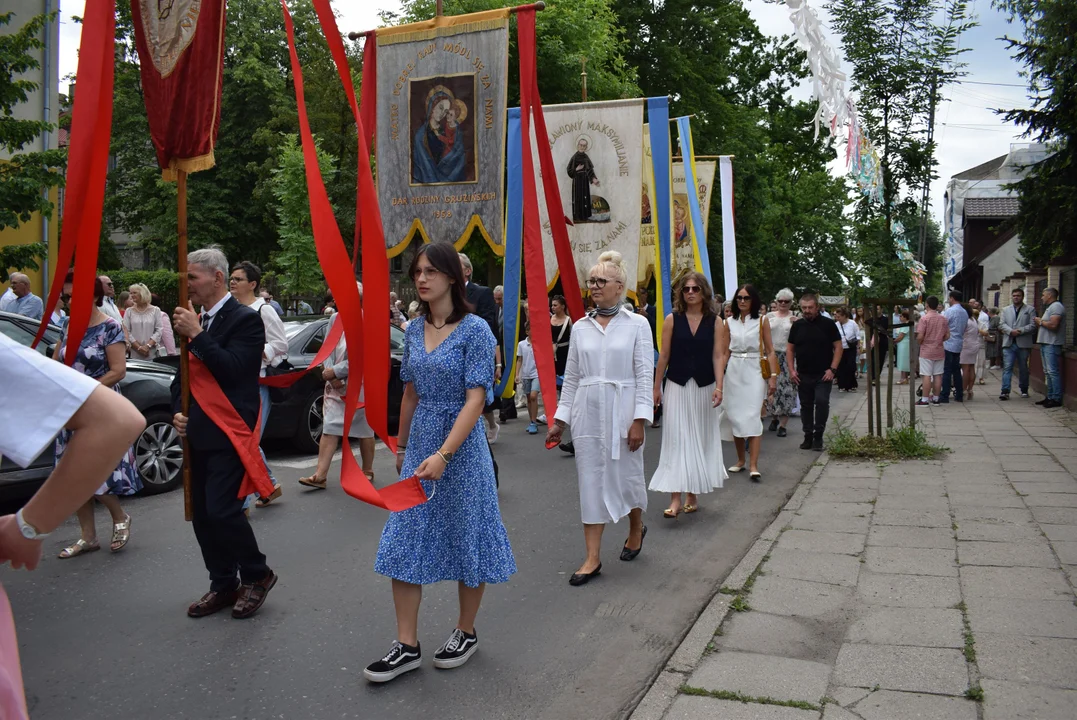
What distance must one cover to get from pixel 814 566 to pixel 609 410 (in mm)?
1557

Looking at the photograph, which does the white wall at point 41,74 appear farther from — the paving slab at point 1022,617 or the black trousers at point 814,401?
the paving slab at point 1022,617

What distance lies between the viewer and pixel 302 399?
10.3 metres

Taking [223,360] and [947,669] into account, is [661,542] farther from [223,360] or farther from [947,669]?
[223,360]

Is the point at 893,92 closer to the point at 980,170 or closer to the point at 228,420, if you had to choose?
the point at 228,420

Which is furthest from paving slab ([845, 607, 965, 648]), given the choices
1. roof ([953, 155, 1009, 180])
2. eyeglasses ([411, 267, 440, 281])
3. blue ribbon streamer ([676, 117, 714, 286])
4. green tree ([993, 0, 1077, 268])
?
roof ([953, 155, 1009, 180])

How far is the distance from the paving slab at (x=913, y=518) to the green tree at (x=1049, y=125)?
1011 centimetres

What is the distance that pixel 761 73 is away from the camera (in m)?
38.1

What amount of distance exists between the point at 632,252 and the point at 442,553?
6990 mm

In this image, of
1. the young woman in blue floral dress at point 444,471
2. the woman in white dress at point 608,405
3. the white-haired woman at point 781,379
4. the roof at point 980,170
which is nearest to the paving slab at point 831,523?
the woman in white dress at point 608,405

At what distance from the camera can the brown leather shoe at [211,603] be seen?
5027mm

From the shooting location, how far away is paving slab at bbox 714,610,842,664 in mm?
4434

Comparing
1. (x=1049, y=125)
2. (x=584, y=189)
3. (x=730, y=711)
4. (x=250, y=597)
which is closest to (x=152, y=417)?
(x=250, y=597)

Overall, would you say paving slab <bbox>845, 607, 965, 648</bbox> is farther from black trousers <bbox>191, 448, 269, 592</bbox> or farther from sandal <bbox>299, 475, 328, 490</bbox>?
sandal <bbox>299, 475, 328, 490</bbox>

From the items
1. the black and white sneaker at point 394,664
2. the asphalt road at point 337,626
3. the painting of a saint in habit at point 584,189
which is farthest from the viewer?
the painting of a saint in habit at point 584,189
